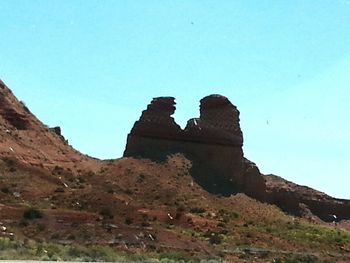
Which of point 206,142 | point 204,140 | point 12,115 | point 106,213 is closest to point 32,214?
point 106,213

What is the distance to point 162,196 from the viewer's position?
9000 centimetres

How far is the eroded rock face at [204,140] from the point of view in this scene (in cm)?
10356

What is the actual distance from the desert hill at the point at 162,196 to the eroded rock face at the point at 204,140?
0.13 m

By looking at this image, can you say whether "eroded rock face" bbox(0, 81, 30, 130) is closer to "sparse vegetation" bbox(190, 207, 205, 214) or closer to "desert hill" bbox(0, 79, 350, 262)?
"desert hill" bbox(0, 79, 350, 262)

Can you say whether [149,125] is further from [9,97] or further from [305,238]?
[305,238]

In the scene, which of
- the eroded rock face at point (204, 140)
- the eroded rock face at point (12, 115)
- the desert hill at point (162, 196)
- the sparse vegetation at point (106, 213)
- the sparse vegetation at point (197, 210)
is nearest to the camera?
the desert hill at point (162, 196)

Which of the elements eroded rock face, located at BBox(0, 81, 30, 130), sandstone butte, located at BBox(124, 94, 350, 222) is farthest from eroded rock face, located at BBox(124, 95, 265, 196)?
eroded rock face, located at BBox(0, 81, 30, 130)

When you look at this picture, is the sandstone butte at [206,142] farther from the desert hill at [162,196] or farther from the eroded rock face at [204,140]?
the desert hill at [162,196]

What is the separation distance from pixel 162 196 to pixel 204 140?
16.7m

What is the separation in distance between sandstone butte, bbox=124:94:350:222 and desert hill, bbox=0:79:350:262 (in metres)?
0.13

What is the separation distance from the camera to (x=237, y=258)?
206 feet

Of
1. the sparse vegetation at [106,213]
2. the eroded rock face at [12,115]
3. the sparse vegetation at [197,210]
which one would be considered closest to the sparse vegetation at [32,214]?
the sparse vegetation at [106,213]

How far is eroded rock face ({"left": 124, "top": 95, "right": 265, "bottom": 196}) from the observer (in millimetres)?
103562

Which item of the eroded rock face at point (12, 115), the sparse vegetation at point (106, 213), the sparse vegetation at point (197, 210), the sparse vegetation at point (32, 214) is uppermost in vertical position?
the eroded rock face at point (12, 115)
